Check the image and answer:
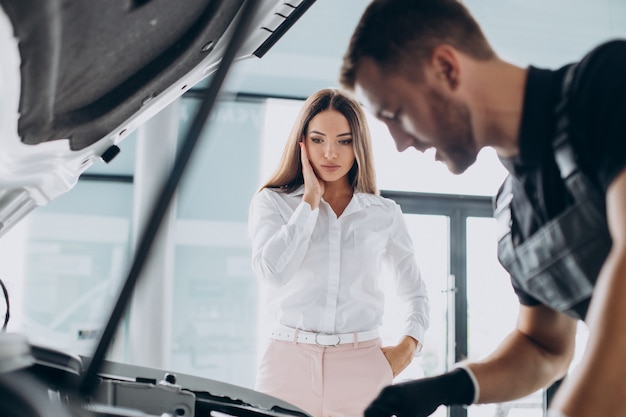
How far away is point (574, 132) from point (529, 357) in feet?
1.69

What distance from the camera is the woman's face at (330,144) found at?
193 centimetres

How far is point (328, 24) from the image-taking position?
3.62 metres

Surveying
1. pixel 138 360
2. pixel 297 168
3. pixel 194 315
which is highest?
pixel 297 168

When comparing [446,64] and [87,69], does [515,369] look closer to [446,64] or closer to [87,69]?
[446,64]

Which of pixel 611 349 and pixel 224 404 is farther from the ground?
pixel 611 349

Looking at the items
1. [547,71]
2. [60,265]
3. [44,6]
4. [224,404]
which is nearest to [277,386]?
[224,404]

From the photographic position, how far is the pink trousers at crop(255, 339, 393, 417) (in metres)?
1.69

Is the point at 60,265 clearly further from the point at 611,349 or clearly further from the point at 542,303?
the point at 611,349

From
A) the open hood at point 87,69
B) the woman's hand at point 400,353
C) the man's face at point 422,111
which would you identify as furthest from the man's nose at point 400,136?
the woman's hand at point 400,353

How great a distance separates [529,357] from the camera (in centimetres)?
126

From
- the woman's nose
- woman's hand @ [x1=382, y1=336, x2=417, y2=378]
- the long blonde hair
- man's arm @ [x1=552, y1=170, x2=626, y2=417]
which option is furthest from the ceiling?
man's arm @ [x1=552, y1=170, x2=626, y2=417]

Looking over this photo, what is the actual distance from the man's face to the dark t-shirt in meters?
0.10

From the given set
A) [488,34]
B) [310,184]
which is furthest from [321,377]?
[488,34]

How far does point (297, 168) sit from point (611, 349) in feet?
4.69
